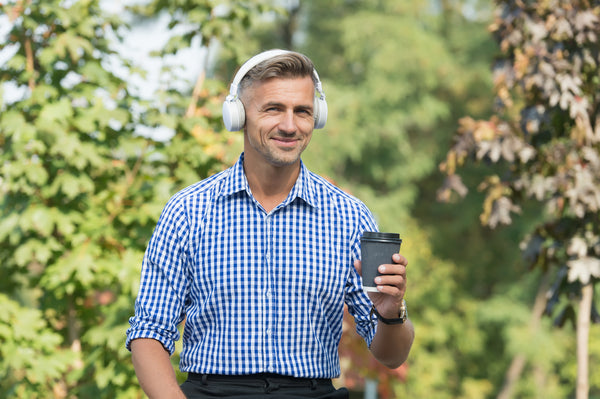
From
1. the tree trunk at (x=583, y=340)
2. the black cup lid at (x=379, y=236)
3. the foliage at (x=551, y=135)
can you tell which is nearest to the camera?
the black cup lid at (x=379, y=236)

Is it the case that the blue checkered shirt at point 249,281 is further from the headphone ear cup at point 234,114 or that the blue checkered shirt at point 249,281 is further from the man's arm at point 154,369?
the headphone ear cup at point 234,114

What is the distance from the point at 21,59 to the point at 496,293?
17.4 m

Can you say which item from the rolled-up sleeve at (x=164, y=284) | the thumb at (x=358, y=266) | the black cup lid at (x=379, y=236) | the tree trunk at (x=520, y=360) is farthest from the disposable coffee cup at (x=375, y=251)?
the tree trunk at (x=520, y=360)

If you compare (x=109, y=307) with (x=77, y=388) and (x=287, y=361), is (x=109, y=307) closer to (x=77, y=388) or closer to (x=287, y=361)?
(x=77, y=388)

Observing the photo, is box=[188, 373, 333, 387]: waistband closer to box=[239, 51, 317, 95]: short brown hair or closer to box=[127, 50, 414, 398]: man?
box=[127, 50, 414, 398]: man

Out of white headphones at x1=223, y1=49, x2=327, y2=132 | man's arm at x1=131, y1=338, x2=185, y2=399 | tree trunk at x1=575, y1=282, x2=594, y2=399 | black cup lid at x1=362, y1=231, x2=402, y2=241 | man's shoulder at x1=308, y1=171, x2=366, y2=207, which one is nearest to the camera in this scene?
black cup lid at x1=362, y1=231, x2=402, y2=241

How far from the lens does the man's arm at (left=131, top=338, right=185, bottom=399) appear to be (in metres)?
2.38

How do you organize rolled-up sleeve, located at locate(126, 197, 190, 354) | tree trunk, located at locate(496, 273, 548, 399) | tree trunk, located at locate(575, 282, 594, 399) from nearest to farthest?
rolled-up sleeve, located at locate(126, 197, 190, 354) < tree trunk, located at locate(575, 282, 594, 399) < tree trunk, located at locate(496, 273, 548, 399)

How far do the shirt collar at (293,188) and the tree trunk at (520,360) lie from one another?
57.7 feet

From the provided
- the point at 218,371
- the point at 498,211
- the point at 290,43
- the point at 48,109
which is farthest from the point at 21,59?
the point at 290,43

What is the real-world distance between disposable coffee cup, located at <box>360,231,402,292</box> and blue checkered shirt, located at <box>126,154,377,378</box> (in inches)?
11.4

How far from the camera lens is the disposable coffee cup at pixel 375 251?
2.29 meters

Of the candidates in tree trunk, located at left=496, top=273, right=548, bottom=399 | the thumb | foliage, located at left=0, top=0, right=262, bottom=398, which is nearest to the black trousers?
the thumb

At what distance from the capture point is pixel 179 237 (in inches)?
101
